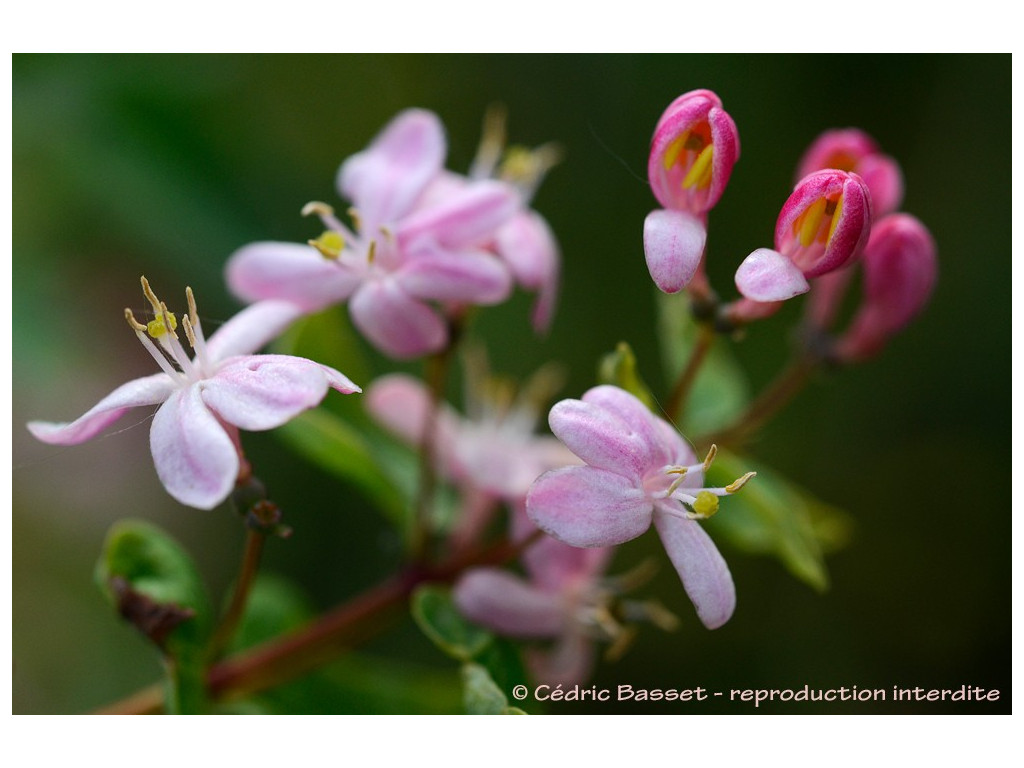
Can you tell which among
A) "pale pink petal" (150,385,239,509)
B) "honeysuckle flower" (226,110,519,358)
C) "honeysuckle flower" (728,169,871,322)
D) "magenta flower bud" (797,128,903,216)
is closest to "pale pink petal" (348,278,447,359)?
"honeysuckle flower" (226,110,519,358)

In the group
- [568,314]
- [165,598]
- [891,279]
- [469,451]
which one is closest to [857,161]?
[891,279]

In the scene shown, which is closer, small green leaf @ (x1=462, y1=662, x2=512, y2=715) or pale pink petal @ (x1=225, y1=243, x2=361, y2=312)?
small green leaf @ (x1=462, y1=662, x2=512, y2=715)

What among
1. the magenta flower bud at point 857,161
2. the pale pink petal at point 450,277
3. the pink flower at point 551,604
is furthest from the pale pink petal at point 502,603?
the magenta flower bud at point 857,161

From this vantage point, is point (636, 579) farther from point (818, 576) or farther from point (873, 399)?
point (873, 399)

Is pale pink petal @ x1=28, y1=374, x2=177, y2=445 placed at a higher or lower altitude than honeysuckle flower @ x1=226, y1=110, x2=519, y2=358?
lower

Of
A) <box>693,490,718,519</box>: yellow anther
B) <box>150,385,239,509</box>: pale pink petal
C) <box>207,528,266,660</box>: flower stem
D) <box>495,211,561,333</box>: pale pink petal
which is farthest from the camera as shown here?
<box>495,211,561,333</box>: pale pink petal

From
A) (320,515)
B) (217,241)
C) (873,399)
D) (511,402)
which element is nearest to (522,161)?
(511,402)

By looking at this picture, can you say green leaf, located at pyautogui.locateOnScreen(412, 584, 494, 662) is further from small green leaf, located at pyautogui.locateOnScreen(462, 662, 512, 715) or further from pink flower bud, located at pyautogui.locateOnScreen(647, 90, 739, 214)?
pink flower bud, located at pyautogui.locateOnScreen(647, 90, 739, 214)

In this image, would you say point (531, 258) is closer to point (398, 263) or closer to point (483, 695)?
point (398, 263)
